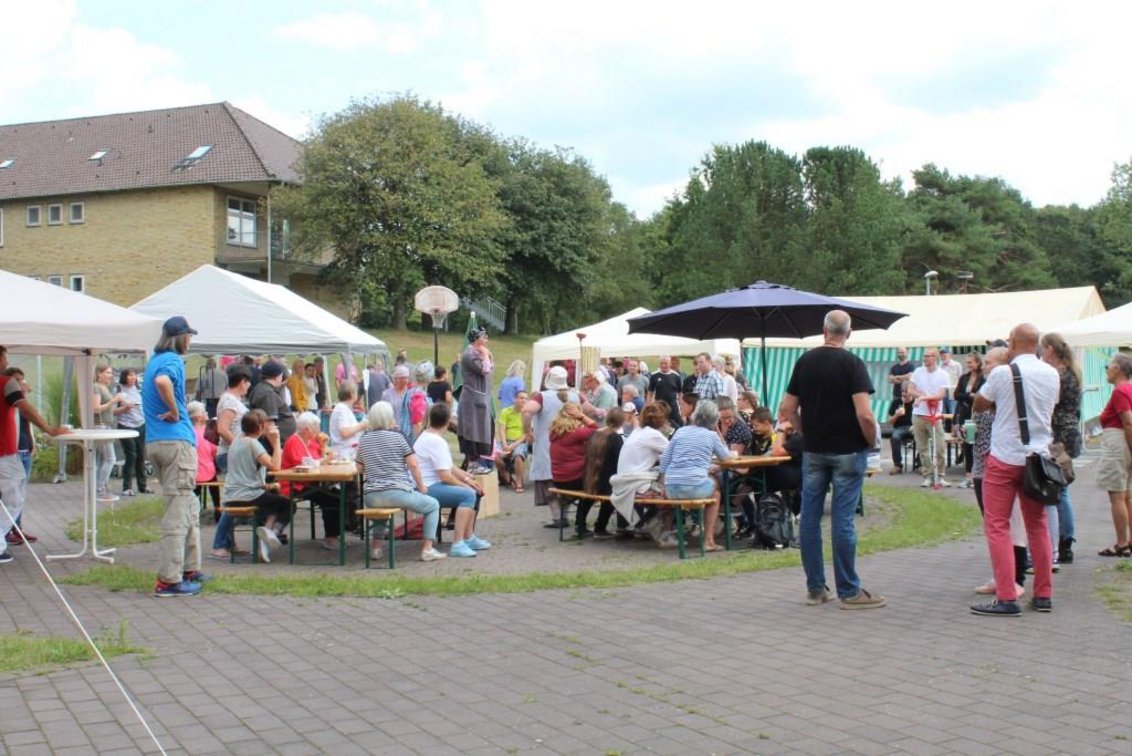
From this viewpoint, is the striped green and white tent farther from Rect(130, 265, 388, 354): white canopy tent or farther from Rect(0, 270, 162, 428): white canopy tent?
Rect(0, 270, 162, 428): white canopy tent

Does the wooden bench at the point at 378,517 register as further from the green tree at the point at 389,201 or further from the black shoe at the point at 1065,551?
the green tree at the point at 389,201

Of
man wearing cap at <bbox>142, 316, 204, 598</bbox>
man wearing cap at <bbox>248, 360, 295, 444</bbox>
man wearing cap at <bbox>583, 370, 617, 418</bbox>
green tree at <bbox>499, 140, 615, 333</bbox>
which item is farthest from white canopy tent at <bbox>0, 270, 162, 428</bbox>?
green tree at <bbox>499, 140, 615, 333</bbox>

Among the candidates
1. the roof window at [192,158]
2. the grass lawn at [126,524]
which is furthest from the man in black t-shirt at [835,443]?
the roof window at [192,158]

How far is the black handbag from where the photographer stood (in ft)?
20.5

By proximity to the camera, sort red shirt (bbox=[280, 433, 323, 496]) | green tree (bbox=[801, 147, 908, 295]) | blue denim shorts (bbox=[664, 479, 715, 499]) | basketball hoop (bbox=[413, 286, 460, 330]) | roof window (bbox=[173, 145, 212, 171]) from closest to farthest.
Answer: blue denim shorts (bbox=[664, 479, 715, 499]), red shirt (bbox=[280, 433, 323, 496]), basketball hoop (bbox=[413, 286, 460, 330]), roof window (bbox=[173, 145, 212, 171]), green tree (bbox=[801, 147, 908, 295])

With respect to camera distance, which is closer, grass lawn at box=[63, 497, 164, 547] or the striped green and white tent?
grass lawn at box=[63, 497, 164, 547]

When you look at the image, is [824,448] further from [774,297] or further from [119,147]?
[119,147]

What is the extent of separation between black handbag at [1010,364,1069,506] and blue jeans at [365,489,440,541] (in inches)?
186

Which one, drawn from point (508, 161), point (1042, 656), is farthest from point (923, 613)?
point (508, 161)

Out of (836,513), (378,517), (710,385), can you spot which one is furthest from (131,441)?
(836,513)

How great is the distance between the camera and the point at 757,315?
475 inches

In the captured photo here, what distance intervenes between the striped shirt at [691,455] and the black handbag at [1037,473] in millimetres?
3134

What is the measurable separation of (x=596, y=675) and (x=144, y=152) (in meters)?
50.0

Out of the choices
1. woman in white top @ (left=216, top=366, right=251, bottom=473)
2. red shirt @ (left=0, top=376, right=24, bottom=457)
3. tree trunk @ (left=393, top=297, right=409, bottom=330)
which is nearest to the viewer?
red shirt @ (left=0, top=376, right=24, bottom=457)
